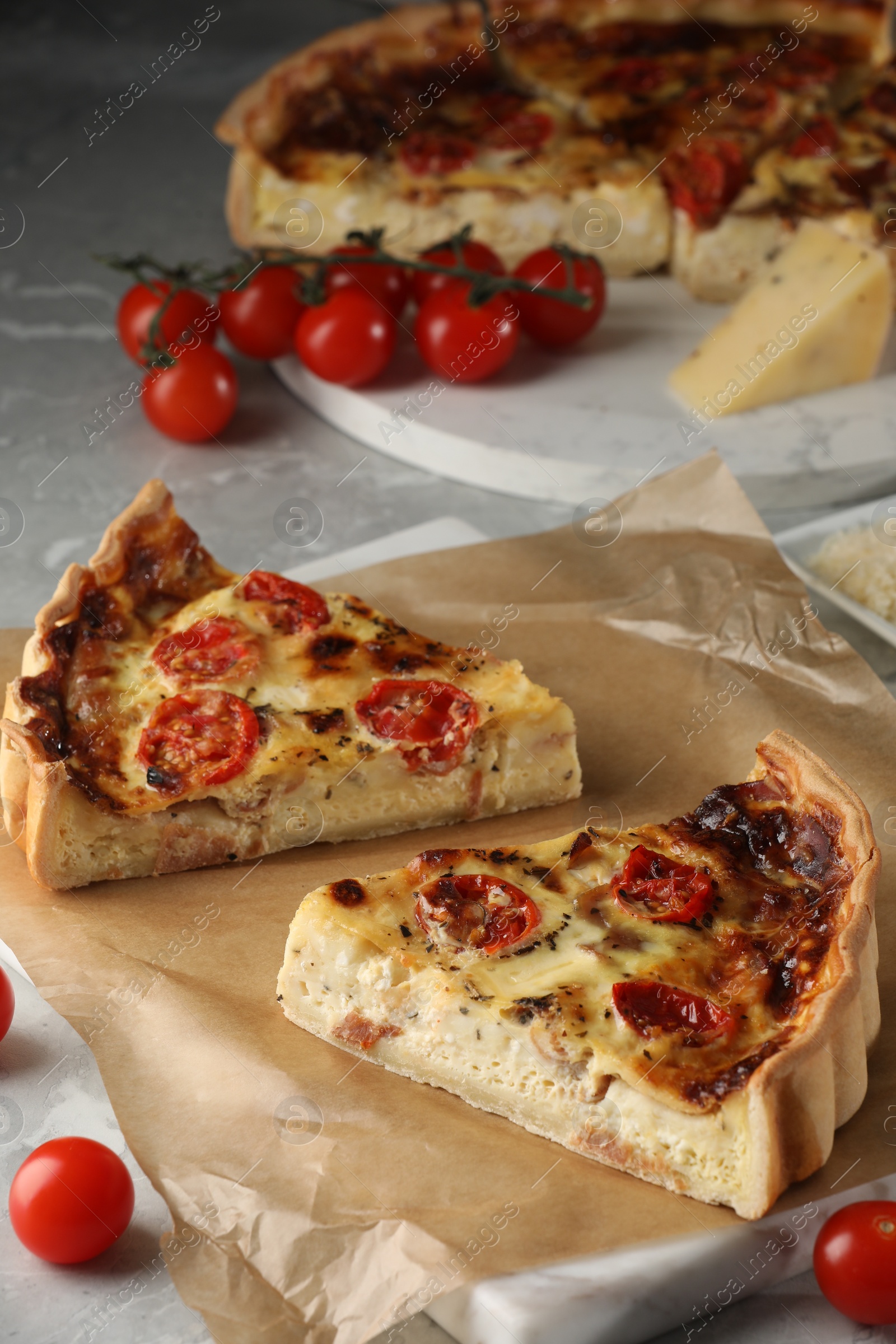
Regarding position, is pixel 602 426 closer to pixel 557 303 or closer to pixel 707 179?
pixel 557 303

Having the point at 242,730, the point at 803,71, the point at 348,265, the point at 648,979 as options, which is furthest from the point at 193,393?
the point at 648,979

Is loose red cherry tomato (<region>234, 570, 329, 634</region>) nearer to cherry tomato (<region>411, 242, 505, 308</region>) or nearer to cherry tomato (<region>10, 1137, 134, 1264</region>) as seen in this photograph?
cherry tomato (<region>10, 1137, 134, 1264</region>)

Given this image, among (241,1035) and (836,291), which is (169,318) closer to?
(836,291)

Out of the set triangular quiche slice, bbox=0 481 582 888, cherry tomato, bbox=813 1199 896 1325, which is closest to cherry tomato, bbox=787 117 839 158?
triangular quiche slice, bbox=0 481 582 888

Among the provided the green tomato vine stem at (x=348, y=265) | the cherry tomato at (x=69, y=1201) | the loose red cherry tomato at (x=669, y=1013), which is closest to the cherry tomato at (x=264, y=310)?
the green tomato vine stem at (x=348, y=265)

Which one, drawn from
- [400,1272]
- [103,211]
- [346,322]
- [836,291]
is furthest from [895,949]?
[103,211]
